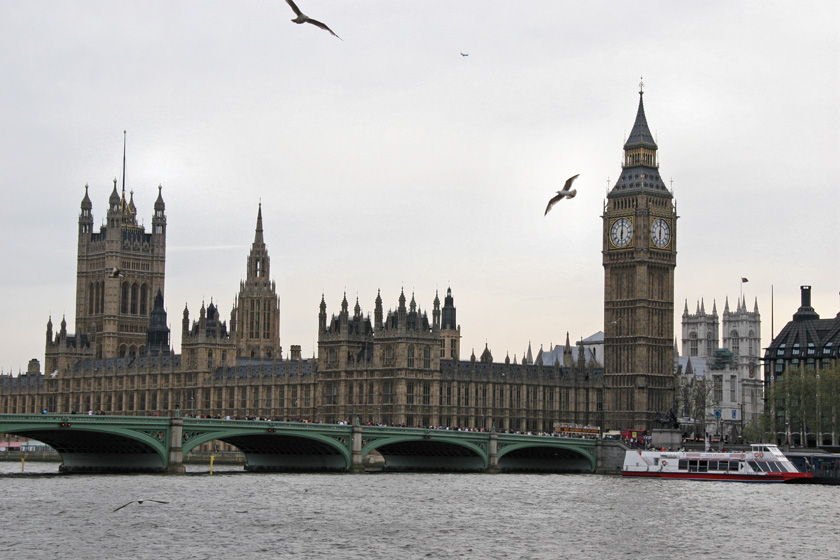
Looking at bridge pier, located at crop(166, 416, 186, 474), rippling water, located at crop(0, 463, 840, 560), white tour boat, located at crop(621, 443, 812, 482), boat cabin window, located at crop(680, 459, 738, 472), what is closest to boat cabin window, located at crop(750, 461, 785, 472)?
white tour boat, located at crop(621, 443, 812, 482)

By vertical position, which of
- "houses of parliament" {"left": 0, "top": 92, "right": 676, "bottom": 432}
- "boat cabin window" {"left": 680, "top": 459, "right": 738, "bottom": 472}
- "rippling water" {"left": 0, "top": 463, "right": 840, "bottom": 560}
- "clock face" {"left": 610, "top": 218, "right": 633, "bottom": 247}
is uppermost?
"clock face" {"left": 610, "top": 218, "right": 633, "bottom": 247}

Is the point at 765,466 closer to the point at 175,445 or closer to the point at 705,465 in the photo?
the point at 705,465

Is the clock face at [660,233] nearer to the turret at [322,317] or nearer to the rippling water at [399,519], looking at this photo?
the turret at [322,317]

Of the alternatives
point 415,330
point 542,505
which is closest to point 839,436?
point 415,330

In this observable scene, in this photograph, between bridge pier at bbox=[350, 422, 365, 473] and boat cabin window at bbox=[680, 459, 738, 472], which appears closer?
bridge pier at bbox=[350, 422, 365, 473]

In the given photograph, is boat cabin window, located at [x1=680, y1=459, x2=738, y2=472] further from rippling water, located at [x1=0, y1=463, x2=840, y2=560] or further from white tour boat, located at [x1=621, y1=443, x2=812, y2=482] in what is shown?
rippling water, located at [x1=0, y1=463, x2=840, y2=560]

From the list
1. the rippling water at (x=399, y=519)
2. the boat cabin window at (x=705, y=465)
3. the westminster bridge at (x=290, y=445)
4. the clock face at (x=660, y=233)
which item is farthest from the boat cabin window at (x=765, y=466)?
the clock face at (x=660, y=233)

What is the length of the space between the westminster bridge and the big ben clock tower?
28695mm

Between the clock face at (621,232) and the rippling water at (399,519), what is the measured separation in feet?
191

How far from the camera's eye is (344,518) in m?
82.8

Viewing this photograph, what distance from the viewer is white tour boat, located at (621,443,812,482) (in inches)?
4847

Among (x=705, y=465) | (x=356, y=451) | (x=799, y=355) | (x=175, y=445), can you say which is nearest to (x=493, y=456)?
(x=356, y=451)

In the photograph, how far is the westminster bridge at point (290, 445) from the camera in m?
110

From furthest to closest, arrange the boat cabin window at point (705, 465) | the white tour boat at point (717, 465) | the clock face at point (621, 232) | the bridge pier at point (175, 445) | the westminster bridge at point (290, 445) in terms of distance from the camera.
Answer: the clock face at point (621, 232) → the boat cabin window at point (705, 465) → the white tour boat at point (717, 465) → the bridge pier at point (175, 445) → the westminster bridge at point (290, 445)
